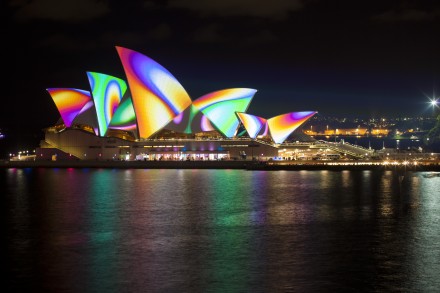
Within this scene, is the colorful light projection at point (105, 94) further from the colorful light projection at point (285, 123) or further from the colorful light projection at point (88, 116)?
the colorful light projection at point (285, 123)

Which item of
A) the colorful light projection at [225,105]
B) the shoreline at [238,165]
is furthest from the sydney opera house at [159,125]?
the shoreline at [238,165]

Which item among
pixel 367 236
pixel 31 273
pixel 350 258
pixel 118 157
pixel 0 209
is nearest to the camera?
pixel 31 273

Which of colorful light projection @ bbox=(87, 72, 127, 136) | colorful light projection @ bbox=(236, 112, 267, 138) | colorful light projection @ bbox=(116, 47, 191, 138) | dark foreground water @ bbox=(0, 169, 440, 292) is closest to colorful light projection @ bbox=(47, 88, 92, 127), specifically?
colorful light projection @ bbox=(87, 72, 127, 136)

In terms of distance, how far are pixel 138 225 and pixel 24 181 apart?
18.7 m

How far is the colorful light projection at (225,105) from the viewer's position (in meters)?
49.9

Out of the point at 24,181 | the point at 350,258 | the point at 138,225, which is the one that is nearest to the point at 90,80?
the point at 24,181

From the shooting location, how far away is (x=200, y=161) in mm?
50281

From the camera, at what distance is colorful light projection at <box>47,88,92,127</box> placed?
5091 centimetres

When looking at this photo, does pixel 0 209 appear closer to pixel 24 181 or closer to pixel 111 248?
pixel 111 248

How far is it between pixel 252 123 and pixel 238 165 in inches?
196

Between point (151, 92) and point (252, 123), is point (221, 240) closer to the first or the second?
point (151, 92)

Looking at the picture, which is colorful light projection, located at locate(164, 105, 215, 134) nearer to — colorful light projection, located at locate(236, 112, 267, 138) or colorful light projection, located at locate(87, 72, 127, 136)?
colorful light projection, located at locate(236, 112, 267, 138)

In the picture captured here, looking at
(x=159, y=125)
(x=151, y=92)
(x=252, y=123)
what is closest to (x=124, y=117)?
(x=159, y=125)

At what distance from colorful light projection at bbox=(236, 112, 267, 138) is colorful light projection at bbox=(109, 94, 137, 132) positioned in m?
8.95
